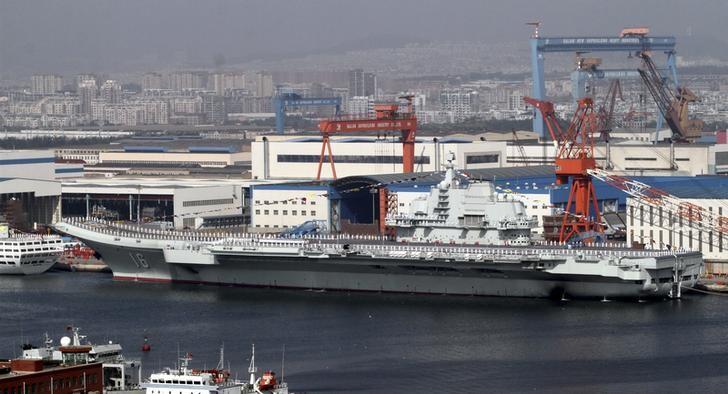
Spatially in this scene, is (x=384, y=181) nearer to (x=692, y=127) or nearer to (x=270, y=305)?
(x=270, y=305)

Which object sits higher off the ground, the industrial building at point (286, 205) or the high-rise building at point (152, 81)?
the high-rise building at point (152, 81)

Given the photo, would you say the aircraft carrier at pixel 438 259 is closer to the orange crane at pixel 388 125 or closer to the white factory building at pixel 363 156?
the orange crane at pixel 388 125

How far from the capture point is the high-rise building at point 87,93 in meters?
144

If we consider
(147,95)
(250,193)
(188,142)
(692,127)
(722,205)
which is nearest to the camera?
(722,205)

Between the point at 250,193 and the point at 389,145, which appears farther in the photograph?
the point at 389,145

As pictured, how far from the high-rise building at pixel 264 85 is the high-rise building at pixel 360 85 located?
24.4 feet

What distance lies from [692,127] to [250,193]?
69.8 feet

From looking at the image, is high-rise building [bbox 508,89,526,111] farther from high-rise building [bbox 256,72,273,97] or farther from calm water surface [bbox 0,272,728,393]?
calm water surface [bbox 0,272,728,393]

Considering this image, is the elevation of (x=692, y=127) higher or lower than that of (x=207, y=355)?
higher

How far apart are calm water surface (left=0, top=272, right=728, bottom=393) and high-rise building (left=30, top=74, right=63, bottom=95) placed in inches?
4276

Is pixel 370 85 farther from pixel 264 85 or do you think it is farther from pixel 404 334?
pixel 404 334

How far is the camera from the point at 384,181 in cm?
4978

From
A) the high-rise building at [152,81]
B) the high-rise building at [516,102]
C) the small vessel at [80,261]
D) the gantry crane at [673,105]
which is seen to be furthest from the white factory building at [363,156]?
the high-rise building at [152,81]

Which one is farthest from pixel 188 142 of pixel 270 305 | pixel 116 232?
pixel 270 305
